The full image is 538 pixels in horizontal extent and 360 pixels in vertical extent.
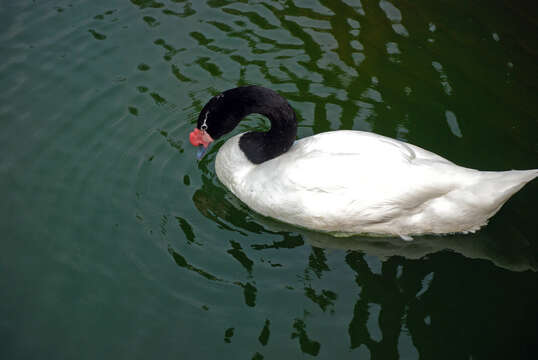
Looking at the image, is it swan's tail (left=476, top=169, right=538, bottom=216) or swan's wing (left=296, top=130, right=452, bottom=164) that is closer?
swan's tail (left=476, top=169, right=538, bottom=216)

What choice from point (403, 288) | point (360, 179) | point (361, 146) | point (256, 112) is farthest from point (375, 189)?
point (256, 112)

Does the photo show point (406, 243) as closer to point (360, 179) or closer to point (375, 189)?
point (375, 189)

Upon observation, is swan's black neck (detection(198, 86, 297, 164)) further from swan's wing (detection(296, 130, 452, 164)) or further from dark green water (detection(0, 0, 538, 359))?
dark green water (detection(0, 0, 538, 359))

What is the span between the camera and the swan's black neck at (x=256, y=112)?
436 centimetres

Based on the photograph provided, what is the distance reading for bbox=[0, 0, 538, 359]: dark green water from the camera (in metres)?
3.70

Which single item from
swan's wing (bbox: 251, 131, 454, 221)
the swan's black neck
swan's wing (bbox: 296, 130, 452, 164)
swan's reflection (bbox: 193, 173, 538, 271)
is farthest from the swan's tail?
the swan's black neck

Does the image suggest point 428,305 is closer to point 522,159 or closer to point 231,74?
point 522,159

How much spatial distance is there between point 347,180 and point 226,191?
1.44m

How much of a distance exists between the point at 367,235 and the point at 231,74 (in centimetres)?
284

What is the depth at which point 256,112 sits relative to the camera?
447 cm

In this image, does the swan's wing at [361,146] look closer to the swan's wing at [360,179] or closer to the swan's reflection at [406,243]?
the swan's wing at [360,179]

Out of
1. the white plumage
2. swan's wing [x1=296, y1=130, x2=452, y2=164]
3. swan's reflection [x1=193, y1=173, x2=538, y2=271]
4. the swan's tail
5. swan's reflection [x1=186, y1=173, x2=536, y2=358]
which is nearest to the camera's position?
swan's reflection [x1=186, y1=173, x2=536, y2=358]

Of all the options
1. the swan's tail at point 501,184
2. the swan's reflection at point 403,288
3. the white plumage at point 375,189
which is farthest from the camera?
the white plumage at point 375,189

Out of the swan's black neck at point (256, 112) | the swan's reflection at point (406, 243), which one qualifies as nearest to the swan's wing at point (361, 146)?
the swan's black neck at point (256, 112)
